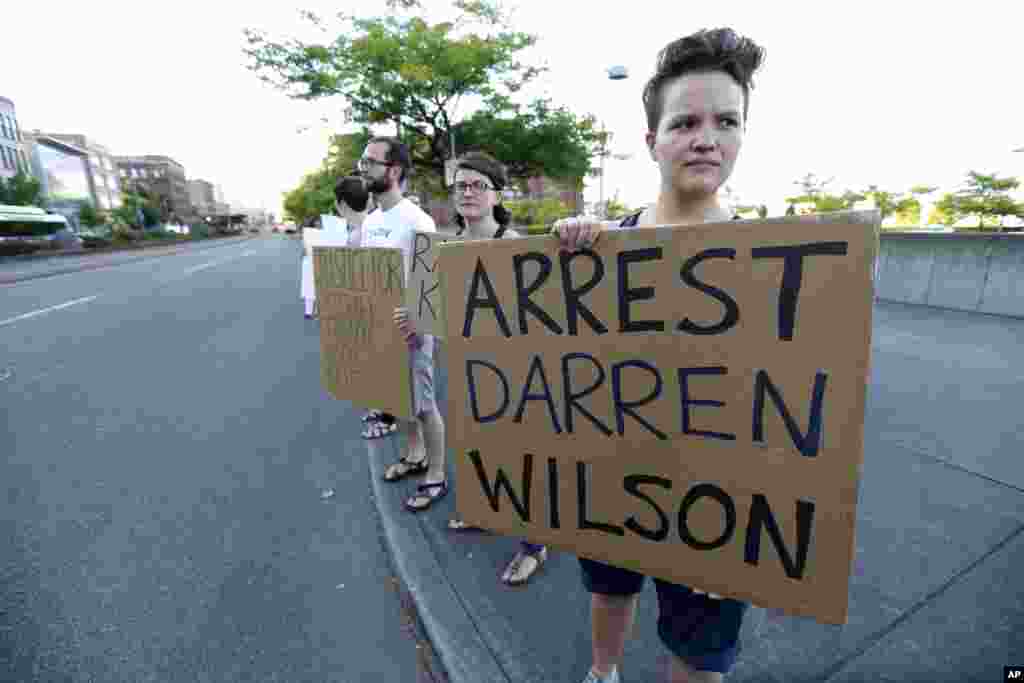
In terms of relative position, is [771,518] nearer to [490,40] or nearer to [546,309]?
[546,309]

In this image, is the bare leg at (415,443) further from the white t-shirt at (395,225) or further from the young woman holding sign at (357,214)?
the white t-shirt at (395,225)

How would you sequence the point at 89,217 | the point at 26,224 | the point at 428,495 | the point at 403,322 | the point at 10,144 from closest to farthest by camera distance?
the point at 403,322
the point at 428,495
the point at 26,224
the point at 10,144
the point at 89,217

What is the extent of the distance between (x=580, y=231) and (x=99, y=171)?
351ft

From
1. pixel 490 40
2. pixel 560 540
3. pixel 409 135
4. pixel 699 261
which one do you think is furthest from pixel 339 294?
pixel 409 135

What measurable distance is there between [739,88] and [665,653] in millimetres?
1863

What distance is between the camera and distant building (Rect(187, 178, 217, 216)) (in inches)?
4840

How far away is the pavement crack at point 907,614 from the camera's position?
5.73ft

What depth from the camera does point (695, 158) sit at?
1.19 meters

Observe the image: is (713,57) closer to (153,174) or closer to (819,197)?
(819,197)

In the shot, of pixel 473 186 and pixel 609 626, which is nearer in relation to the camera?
pixel 609 626

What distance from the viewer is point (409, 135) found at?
1905cm

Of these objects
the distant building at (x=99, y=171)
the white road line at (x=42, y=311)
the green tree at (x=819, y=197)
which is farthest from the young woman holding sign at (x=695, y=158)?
the distant building at (x=99, y=171)

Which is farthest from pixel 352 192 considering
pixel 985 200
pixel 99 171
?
pixel 99 171

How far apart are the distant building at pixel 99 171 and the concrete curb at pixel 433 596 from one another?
95181 millimetres
